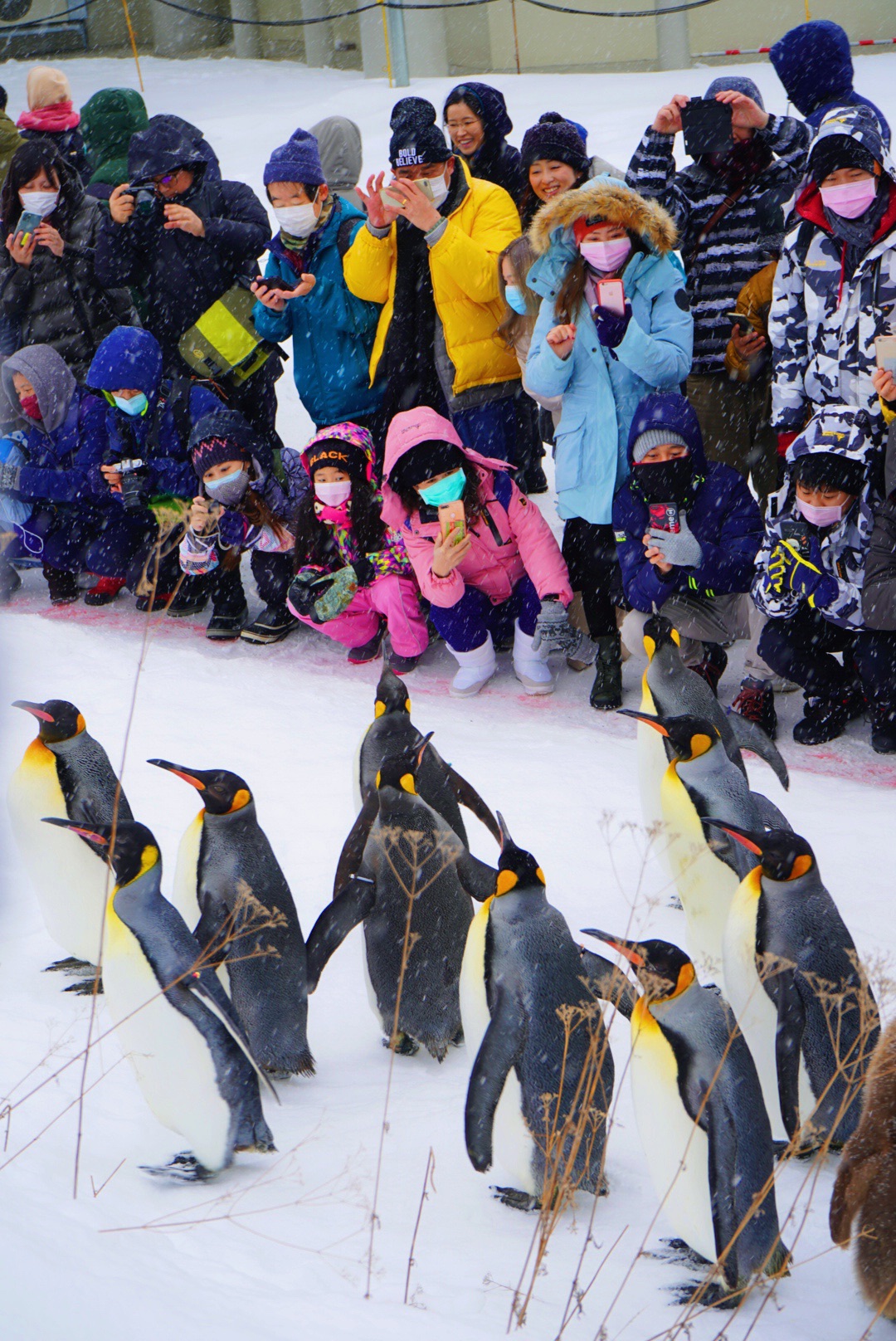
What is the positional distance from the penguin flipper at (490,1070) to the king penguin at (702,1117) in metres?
0.18

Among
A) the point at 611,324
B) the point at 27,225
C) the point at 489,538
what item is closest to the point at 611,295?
the point at 611,324

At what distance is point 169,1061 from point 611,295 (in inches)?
98.4

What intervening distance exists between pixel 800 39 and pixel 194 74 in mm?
9598

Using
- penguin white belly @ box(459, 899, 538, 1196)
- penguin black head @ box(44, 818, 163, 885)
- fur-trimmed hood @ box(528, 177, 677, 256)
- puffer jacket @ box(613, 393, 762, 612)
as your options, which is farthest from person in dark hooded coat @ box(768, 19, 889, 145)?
penguin black head @ box(44, 818, 163, 885)

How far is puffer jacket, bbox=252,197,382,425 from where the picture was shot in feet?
14.0

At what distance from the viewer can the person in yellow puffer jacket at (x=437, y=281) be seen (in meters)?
3.88

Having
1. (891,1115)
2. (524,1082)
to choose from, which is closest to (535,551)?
(524,1082)

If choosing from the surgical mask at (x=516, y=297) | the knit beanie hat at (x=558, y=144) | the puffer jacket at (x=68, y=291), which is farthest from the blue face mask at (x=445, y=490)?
the puffer jacket at (x=68, y=291)

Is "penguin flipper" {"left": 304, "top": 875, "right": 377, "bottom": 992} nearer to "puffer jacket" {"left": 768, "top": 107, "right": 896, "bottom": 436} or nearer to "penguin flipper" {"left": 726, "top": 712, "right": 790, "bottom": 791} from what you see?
"penguin flipper" {"left": 726, "top": 712, "right": 790, "bottom": 791}

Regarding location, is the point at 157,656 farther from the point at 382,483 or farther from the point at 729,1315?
the point at 729,1315

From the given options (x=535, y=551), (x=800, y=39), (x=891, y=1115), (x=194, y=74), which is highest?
(x=194, y=74)

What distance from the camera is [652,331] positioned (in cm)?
374

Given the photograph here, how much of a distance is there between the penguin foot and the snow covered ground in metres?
0.02

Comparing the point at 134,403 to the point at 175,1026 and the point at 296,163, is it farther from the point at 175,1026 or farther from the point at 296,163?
the point at 175,1026
